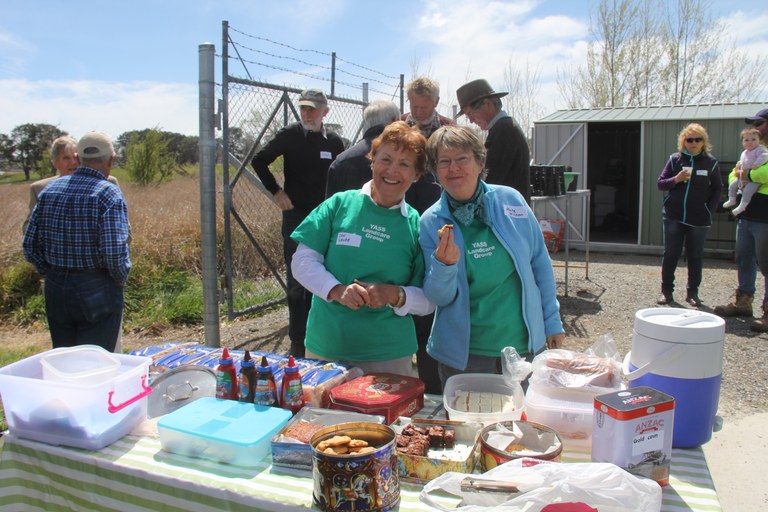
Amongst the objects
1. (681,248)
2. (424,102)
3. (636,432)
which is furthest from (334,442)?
(681,248)

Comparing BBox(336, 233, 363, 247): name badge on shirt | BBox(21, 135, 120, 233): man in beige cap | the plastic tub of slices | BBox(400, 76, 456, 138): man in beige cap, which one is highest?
BBox(400, 76, 456, 138): man in beige cap

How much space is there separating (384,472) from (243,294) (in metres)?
4.87

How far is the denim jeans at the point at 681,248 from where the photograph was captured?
6277mm

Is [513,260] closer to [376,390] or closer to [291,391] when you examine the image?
[376,390]

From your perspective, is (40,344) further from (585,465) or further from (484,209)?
(585,465)

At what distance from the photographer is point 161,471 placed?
155cm

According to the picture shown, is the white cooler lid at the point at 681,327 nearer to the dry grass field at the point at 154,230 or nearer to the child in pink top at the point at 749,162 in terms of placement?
the child in pink top at the point at 749,162

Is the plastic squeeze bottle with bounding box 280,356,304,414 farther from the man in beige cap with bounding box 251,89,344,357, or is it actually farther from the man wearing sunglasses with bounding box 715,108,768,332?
the man wearing sunglasses with bounding box 715,108,768,332

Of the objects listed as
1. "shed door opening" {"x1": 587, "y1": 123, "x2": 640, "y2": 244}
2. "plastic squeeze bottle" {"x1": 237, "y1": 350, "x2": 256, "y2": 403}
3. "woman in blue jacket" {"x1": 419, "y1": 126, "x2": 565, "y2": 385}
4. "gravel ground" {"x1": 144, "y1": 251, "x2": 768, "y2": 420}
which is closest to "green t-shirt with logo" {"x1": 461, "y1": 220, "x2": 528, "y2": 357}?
"woman in blue jacket" {"x1": 419, "y1": 126, "x2": 565, "y2": 385}

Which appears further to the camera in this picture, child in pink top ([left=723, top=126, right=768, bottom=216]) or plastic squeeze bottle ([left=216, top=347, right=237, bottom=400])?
child in pink top ([left=723, top=126, right=768, bottom=216])

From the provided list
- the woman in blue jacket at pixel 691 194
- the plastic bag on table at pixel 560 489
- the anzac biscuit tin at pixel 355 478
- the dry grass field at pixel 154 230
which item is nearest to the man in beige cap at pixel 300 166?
the dry grass field at pixel 154 230

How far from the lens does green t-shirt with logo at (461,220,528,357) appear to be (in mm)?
2170

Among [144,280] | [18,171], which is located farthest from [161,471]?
[18,171]

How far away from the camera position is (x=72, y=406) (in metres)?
1.66
